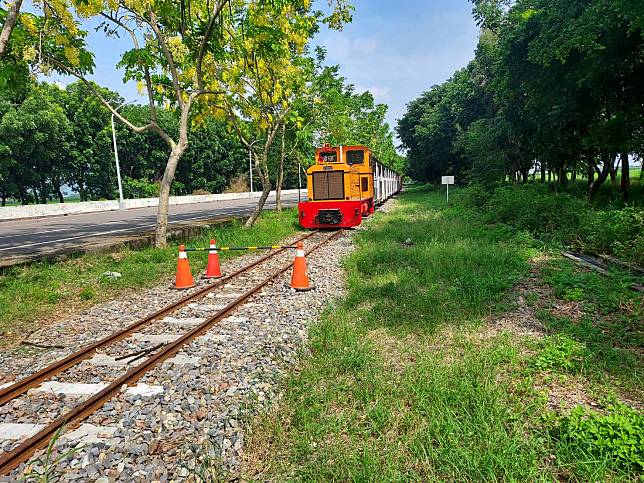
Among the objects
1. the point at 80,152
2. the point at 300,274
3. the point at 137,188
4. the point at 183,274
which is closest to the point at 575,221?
the point at 300,274

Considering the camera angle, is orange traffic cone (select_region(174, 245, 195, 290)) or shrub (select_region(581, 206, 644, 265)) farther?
Result: orange traffic cone (select_region(174, 245, 195, 290))

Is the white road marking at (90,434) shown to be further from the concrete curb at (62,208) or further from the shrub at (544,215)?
the concrete curb at (62,208)

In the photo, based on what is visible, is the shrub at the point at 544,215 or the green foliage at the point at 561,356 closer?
the green foliage at the point at 561,356

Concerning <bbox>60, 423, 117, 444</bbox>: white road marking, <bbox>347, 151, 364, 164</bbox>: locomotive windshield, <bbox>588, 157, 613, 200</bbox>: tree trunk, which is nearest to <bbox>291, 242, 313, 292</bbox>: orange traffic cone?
<bbox>60, 423, 117, 444</bbox>: white road marking

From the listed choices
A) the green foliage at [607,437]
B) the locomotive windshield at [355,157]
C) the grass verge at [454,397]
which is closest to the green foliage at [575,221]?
the grass verge at [454,397]

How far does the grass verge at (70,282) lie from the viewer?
20.6ft

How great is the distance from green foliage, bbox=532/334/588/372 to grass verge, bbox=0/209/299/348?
6.78 metres

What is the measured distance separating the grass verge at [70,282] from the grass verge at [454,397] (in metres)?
4.66

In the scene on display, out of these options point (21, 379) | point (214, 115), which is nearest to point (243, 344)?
point (21, 379)

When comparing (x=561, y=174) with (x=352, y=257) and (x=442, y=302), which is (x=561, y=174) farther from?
(x=442, y=302)

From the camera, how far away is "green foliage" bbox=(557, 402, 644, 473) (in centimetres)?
261

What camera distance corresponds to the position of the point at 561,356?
4023 mm

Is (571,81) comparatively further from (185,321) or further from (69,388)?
(69,388)

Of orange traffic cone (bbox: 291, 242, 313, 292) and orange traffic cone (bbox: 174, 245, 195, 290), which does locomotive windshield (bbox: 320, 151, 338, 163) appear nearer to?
orange traffic cone (bbox: 291, 242, 313, 292)
